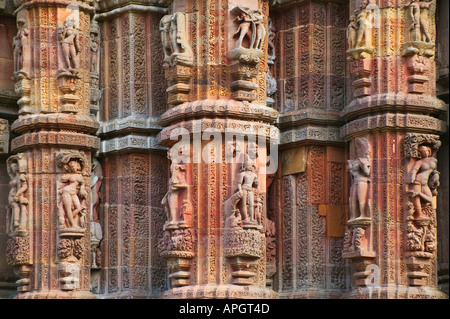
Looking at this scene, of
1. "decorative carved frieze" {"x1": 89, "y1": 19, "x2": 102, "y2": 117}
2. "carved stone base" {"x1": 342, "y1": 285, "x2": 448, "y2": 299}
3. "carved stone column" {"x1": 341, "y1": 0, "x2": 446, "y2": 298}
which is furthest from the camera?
"decorative carved frieze" {"x1": 89, "y1": 19, "x2": 102, "y2": 117}

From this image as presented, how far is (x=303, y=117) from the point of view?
30875mm

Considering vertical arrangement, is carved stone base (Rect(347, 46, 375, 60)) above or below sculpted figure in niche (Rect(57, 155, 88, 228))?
above

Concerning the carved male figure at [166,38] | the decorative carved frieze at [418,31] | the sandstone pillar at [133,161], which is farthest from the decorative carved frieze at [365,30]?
the sandstone pillar at [133,161]

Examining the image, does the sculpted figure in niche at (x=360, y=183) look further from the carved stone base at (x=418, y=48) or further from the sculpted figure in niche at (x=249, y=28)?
the sculpted figure in niche at (x=249, y=28)

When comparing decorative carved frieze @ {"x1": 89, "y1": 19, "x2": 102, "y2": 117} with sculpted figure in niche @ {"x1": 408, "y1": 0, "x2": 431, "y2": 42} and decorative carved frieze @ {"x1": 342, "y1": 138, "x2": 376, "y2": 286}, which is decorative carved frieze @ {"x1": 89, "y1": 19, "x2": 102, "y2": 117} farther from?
sculpted figure in niche @ {"x1": 408, "y1": 0, "x2": 431, "y2": 42}

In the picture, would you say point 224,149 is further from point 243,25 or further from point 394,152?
point 394,152

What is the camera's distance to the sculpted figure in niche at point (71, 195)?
1229 inches

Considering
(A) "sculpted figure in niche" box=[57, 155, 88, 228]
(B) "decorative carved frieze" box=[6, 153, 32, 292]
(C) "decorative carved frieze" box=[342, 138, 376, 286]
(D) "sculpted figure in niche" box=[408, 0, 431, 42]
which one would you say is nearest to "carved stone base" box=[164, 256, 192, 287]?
(A) "sculpted figure in niche" box=[57, 155, 88, 228]

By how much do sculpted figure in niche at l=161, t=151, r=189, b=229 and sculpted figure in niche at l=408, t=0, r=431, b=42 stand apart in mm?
4191

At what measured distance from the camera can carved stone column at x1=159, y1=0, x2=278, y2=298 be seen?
2983 centimetres

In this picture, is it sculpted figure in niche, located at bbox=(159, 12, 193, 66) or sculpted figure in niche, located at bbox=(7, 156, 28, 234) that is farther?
sculpted figure in niche, located at bbox=(7, 156, 28, 234)

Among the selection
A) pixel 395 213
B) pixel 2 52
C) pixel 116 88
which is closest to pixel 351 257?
pixel 395 213

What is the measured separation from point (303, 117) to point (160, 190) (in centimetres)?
280

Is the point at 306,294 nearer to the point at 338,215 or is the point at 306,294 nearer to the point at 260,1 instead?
the point at 338,215
